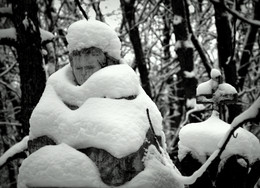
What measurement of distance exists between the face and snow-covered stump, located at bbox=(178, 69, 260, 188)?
1047mm

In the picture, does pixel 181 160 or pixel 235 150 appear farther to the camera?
pixel 181 160

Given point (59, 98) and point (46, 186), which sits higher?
point (59, 98)

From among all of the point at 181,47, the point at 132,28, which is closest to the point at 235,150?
the point at 181,47

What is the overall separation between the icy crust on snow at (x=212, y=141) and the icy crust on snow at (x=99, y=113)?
1.24 feet

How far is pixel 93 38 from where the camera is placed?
7.43 ft

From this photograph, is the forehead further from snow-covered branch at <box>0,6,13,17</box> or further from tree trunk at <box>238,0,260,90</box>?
tree trunk at <box>238,0,260,90</box>

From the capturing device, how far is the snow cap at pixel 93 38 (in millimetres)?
2254

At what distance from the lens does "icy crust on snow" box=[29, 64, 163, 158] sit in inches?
75.7

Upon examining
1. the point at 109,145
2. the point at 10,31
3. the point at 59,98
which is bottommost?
the point at 109,145

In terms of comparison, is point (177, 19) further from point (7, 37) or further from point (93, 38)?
point (93, 38)

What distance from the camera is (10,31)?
414 cm

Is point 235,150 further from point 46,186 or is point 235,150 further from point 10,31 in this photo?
point 10,31

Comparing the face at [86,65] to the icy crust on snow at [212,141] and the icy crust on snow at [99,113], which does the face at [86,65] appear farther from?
the icy crust on snow at [212,141]

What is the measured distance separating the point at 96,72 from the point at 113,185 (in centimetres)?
87
